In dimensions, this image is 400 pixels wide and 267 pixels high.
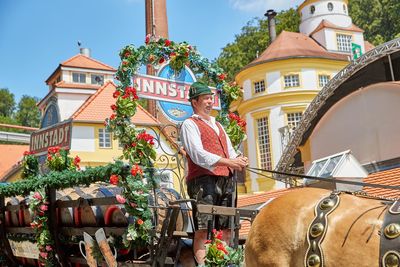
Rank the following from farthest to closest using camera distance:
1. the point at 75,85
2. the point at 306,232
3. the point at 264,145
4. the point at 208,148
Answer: the point at 75,85 < the point at 264,145 < the point at 208,148 < the point at 306,232

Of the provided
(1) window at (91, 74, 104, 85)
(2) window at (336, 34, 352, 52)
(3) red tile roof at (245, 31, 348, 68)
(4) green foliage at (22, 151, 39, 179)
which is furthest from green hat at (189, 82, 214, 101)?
(1) window at (91, 74, 104, 85)

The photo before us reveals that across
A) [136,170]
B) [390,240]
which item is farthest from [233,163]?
[390,240]

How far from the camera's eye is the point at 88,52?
40812mm

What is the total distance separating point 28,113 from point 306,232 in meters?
62.5

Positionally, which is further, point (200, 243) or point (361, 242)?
point (200, 243)

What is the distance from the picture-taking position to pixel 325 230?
328 centimetres

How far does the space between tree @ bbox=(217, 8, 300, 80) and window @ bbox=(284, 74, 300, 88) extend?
1142cm

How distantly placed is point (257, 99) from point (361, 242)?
27.1 meters

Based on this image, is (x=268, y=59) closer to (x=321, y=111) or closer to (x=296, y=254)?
(x=321, y=111)

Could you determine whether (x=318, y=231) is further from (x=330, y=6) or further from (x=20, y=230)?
(x=330, y=6)

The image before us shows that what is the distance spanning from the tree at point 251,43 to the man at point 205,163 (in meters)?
36.7

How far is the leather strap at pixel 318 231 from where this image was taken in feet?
10.5

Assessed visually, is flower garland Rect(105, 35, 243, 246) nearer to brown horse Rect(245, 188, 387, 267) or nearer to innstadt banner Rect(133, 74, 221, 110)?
innstadt banner Rect(133, 74, 221, 110)

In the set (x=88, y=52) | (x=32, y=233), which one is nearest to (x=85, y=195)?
(x=32, y=233)
